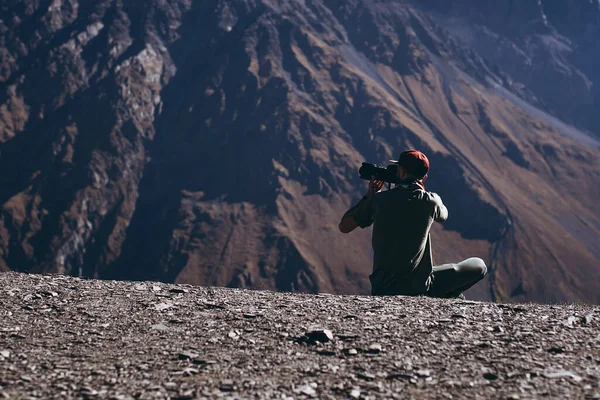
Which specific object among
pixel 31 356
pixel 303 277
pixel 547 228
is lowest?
pixel 303 277

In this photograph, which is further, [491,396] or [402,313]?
[402,313]

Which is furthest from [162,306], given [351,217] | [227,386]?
→ [227,386]

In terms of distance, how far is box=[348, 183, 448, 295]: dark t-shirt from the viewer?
328 inches

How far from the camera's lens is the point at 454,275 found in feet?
31.0

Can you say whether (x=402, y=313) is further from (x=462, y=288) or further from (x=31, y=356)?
(x=31, y=356)

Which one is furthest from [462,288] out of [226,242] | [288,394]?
[226,242]

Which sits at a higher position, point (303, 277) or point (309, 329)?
point (309, 329)

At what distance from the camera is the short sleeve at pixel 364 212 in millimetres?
8469

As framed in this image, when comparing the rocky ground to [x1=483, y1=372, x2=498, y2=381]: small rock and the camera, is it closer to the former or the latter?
[x1=483, y1=372, x2=498, y2=381]: small rock

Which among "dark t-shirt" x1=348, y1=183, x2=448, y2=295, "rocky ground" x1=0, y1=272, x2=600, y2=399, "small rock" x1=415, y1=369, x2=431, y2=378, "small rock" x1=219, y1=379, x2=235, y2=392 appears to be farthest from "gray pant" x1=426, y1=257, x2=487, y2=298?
"small rock" x1=219, y1=379, x2=235, y2=392

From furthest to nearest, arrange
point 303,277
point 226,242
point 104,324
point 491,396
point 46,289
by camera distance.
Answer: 1. point 226,242
2. point 303,277
3. point 46,289
4. point 104,324
5. point 491,396

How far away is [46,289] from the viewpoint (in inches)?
384

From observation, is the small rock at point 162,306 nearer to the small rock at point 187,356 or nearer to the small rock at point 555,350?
the small rock at point 187,356

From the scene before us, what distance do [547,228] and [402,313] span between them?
199565 millimetres
